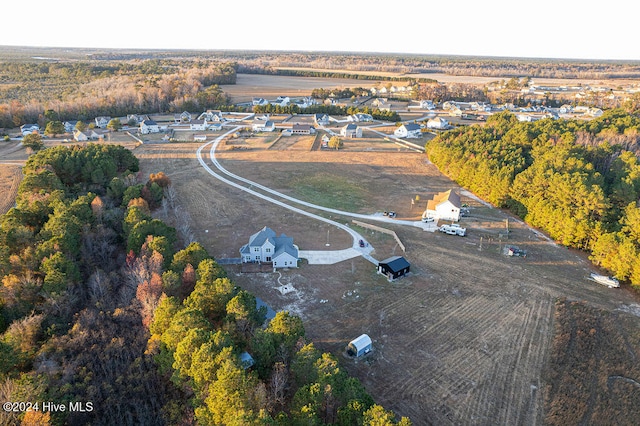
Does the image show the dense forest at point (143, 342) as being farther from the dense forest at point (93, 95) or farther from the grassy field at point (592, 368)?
the dense forest at point (93, 95)

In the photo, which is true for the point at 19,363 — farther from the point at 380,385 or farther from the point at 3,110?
the point at 3,110

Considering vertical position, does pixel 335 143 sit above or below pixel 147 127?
below

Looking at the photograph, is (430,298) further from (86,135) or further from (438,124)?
(86,135)

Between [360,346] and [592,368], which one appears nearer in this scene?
[592,368]

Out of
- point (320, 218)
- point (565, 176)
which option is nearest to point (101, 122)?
point (320, 218)

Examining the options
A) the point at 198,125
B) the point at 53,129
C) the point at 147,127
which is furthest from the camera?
the point at 198,125

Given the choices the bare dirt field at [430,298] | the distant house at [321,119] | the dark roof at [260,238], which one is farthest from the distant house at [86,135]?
the dark roof at [260,238]

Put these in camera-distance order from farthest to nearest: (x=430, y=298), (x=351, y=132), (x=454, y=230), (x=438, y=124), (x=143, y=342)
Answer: (x=438, y=124)
(x=351, y=132)
(x=454, y=230)
(x=430, y=298)
(x=143, y=342)

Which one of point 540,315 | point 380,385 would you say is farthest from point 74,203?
point 540,315
